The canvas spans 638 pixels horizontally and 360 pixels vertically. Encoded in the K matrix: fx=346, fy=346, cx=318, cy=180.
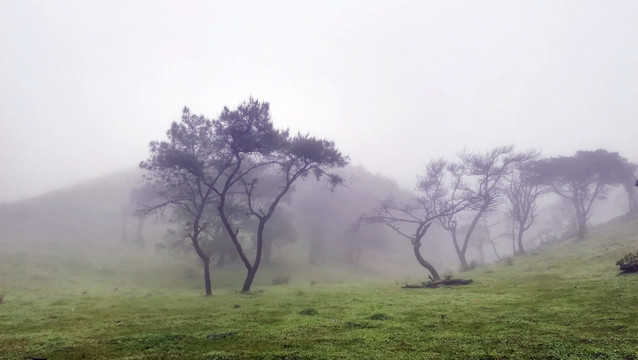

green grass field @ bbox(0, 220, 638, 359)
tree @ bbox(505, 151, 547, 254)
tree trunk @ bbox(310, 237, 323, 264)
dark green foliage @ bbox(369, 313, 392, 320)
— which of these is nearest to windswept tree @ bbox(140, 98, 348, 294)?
green grass field @ bbox(0, 220, 638, 359)

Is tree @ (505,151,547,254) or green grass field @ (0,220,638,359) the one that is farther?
tree @ (505,151,547,254)

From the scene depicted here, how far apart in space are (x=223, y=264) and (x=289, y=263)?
36.2 ft

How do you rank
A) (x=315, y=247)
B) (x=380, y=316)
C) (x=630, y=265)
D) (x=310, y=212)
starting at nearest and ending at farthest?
(x=380, y=316) < (x=630, y=265) < (x=315, y=247) < (x=310, y=212)

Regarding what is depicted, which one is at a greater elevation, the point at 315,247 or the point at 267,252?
the point at 315,247

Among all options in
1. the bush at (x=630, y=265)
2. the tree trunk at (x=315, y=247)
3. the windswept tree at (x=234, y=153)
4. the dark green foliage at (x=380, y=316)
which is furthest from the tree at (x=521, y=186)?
the dark green foliage at (x=380, y=316)

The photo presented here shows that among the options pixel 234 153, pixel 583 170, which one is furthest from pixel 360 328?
pixel 583 170

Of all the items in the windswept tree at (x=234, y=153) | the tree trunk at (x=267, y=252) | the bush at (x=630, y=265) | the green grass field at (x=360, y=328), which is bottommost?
the green grass field at (x=360, y=328)

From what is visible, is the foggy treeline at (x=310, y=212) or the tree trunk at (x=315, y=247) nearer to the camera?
the foggy treeline at (x=310, y=212)

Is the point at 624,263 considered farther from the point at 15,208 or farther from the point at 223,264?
the point at 15,208

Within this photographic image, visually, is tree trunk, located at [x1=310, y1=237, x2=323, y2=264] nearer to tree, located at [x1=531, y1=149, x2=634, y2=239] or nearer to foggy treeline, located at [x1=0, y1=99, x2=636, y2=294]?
foggy treeline, located at [x1=0, y1=99, x2=636, y2=294]

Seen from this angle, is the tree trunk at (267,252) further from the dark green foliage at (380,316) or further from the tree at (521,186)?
the dark green foliage at (380,316)

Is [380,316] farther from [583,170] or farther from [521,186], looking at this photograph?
[583,170]

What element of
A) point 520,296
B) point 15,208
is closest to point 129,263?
point 520,296

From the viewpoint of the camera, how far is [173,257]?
172 ft
